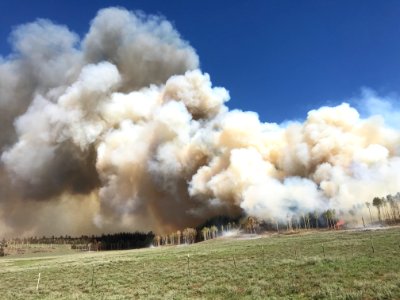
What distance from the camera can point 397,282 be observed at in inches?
824

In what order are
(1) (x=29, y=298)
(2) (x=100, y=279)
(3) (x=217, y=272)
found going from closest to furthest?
(1) (x=29, y=298) < (3) (x=217, y=272) < (2) (x=100, y=279)

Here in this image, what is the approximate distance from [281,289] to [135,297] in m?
9.93

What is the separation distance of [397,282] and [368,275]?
378 cm

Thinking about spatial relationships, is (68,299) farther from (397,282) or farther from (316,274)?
(397,282)

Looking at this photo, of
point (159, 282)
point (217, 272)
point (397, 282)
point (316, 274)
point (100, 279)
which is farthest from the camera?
point (100, 279)

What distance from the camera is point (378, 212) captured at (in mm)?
192625

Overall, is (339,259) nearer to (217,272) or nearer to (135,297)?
(217,272)

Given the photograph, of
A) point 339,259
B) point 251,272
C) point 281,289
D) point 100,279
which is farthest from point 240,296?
point 100,279

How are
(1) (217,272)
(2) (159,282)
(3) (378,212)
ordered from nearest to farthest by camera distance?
(2) (159,282) → (1) (217,272) → (3) (378,212)

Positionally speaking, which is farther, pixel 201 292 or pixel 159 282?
pixel 159 282

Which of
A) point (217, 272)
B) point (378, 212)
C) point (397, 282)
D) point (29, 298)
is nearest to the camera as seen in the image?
point (397, 282)

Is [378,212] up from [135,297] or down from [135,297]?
up

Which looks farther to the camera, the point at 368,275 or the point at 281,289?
the point at 368,275

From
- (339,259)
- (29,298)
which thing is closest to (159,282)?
(29,298)
